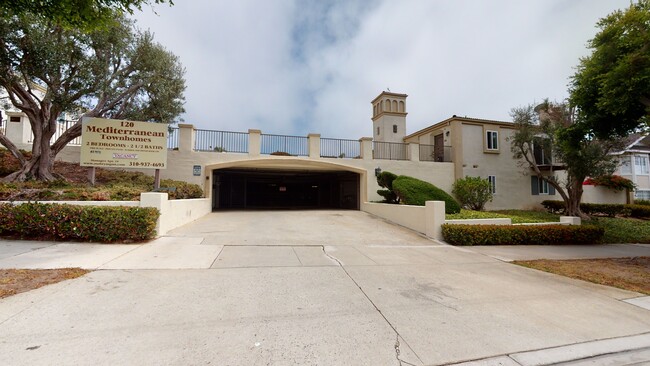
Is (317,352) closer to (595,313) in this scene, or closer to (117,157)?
(595,313)

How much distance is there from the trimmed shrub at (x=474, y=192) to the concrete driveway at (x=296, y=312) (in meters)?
11.5

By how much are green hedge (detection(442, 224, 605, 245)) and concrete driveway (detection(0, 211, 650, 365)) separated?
106 inches

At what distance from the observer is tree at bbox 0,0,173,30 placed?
Answer: 6398mm

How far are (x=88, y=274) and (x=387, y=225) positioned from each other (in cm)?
1041

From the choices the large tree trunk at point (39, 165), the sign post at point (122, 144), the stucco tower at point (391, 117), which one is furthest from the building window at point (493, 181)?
the large tree trunk at point (39, 165)

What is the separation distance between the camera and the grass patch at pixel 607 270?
5863 mm

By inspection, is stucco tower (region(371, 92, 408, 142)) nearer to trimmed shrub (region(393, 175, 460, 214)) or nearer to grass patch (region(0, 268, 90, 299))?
trimmed shrub (region(393, 175, 460, 214))

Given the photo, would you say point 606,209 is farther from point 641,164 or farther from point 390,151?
point 390,151

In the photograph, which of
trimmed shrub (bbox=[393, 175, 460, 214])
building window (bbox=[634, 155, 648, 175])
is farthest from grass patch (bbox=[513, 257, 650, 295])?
building window (bbox=[634, 155, 648, 175])

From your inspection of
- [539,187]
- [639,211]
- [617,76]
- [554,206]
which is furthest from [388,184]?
[639,211]

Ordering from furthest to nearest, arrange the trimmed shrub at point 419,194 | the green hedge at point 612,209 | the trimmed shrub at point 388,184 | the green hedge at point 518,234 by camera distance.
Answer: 1. the green hedge at point 612,209
2. the trimmed shrub at point 388,184
3. the trimmed shrub at point 419,194
4. the green hedge at point 518,234

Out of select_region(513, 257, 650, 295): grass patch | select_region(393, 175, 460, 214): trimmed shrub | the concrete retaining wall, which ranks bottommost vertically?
select_region(513, 257, 650, 295): grass patch

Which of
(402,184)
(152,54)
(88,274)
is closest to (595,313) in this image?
(88,274)

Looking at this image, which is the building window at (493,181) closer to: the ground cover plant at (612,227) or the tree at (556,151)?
the tree at (556,151)
